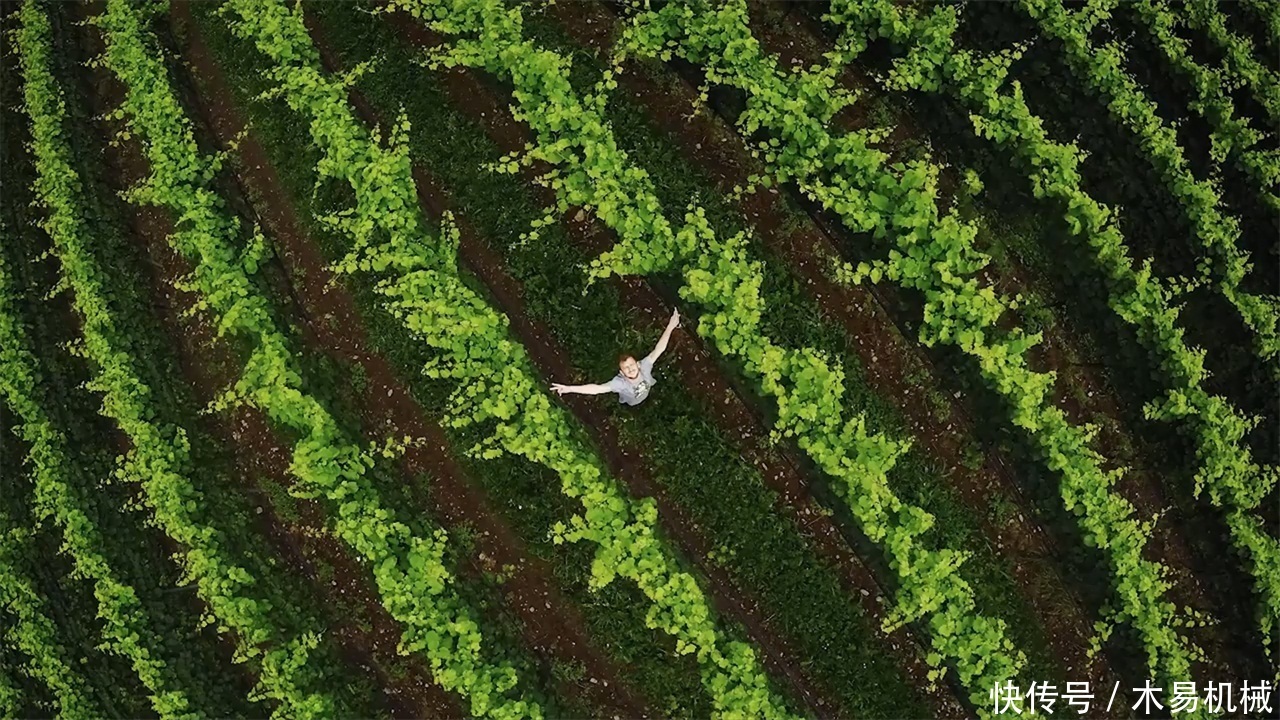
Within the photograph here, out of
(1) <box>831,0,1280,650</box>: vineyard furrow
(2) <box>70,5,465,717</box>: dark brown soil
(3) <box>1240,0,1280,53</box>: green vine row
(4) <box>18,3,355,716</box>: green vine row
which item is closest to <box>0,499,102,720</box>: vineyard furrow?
(4) <box>18,3,355,716</box>: green vine row

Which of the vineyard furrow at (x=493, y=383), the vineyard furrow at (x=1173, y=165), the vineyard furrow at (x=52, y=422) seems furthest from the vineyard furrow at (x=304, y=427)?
the vineyard furrow at (x=1173, y=165)

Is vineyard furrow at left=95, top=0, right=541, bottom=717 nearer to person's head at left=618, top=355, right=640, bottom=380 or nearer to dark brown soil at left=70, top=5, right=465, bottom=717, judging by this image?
dark brown soil at left=70, top=5, right=465, bottom=717

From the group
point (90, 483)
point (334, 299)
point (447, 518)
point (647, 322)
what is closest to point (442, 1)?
point (334, 299)

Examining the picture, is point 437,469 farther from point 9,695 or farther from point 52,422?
point 9,695

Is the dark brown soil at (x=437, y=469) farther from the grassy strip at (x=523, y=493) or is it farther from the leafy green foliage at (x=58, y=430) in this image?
the leafy green foliage at (x=58, y=430)

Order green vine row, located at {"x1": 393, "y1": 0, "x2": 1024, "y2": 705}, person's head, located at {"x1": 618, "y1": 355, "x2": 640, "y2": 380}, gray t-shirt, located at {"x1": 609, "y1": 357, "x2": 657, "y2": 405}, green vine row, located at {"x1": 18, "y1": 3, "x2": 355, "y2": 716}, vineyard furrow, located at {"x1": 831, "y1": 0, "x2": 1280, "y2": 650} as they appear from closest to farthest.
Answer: person's head, located at {"x1": 618, "y1": 355, "x2": 640, "y2": 380} → gray t-shirt, located at {"x1": 609, "y1": 357, "x2": 657, "y2": 405} → green vine row, located at {"x1": 393, "y1": 0, "x2": 1024, "y2": 705} → vineyard furrow, located at {"x1": 831, "y1": 0, "x2": 1280, "y2": 650} → green vine row, located at {"x1": 18, "y1": 3, "x2": 355, "y2": 716}
